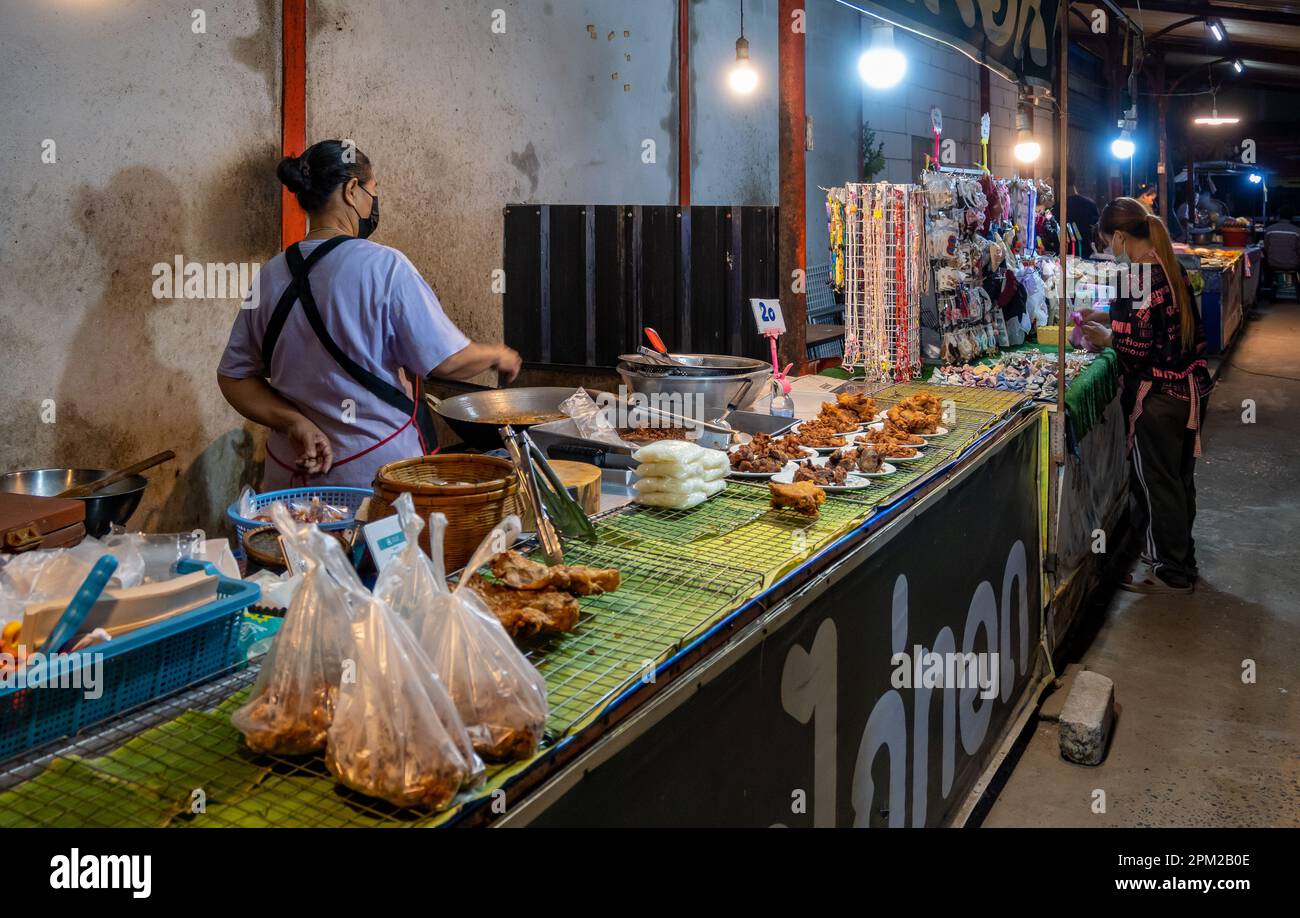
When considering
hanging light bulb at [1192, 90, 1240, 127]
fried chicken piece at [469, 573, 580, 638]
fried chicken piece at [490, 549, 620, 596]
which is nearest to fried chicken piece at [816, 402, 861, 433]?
fried chicken piece at [490, 549, 620, 596]

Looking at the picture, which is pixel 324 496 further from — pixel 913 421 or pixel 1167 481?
pixel 1167 481

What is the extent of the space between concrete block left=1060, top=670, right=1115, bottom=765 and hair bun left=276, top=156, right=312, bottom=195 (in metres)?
3.12

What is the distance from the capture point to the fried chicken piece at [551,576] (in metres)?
1.85

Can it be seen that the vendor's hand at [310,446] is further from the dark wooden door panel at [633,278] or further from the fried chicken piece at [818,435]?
the dark wooden door panel at [633,278]

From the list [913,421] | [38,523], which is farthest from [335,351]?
[913,421]

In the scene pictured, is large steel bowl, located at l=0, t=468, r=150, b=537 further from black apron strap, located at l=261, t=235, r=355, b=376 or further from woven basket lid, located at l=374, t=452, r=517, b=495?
woven basket lid, located at l=374, t=452, r=517, b=495

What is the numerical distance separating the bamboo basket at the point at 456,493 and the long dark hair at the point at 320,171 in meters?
1.30

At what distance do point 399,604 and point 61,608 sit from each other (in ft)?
1.62

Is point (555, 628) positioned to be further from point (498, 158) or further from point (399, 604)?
point (498, 158)

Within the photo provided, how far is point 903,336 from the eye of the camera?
467cm

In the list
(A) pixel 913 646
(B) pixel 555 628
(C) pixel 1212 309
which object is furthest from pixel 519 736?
(C) pixel 1212 309
